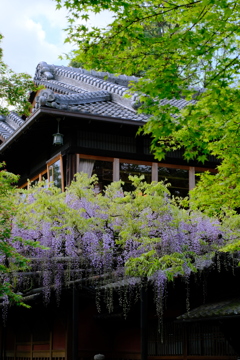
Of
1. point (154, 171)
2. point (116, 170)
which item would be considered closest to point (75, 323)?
point (116, 170)

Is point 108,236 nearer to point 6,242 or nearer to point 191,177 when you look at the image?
point 6,242

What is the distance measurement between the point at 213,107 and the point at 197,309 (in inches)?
182

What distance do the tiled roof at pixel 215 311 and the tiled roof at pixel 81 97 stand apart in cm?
412

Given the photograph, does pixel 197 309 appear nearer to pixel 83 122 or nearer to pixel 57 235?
pixel 57 235

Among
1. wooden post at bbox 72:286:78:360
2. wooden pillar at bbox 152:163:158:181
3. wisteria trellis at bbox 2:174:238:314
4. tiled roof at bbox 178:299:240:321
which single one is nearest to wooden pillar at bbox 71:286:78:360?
wooden post at bbox 72:286:78:360

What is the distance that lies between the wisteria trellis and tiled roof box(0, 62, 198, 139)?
88.0 inches

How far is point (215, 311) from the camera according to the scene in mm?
10539

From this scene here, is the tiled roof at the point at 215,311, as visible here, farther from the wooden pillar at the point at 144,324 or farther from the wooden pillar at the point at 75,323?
the wooden pillar at the point at 75,323

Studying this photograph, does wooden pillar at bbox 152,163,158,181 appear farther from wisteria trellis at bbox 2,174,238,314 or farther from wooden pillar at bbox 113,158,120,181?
wisteria trellis at bbox 2,174,238,314

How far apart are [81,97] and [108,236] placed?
5426 mm

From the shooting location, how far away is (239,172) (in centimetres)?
1007

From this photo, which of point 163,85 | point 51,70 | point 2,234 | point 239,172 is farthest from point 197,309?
point 51,70

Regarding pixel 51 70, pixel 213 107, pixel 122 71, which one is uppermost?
pixel 51 70

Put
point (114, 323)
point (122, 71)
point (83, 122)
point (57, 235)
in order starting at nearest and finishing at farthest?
point (122, 71), point (57, 235), point (114, 323), point (83, 122)
